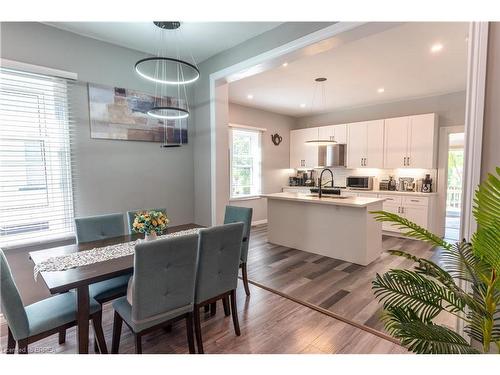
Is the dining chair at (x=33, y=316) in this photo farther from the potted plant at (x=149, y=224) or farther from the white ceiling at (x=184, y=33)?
the white ceiling at (x=184, y=33)

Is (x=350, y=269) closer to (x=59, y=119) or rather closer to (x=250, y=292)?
(x=250, y=292)

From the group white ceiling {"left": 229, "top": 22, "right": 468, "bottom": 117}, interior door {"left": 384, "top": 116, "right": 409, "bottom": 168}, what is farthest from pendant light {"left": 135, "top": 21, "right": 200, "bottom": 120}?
interior door {"left": 384, "top": 116, "right": 409, "bottom": 168}

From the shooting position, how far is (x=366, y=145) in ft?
19.3

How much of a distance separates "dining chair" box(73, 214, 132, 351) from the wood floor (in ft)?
5.37

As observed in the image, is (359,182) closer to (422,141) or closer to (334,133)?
(334,133)

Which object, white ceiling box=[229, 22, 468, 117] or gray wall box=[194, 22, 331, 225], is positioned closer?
white ceiling box=[229, 22, 468, 117]

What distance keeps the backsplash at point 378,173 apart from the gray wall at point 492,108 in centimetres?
444

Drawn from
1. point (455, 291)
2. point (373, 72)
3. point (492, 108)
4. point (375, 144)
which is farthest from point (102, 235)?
point (375, 144)

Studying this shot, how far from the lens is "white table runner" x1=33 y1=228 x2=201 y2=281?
5.82ft

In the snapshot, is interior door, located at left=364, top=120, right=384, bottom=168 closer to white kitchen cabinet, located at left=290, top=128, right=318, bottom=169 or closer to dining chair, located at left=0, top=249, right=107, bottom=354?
white kitchen cabinet, located at left=290, top=128, right=318, bottom=169

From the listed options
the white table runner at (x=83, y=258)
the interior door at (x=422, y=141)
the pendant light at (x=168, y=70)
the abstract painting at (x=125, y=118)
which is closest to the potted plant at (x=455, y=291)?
the white table runner at (x=83, y=258)

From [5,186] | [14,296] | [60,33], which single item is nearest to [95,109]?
[60,33]

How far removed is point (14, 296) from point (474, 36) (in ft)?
10.1

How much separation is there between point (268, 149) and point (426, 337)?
19.4 ft
